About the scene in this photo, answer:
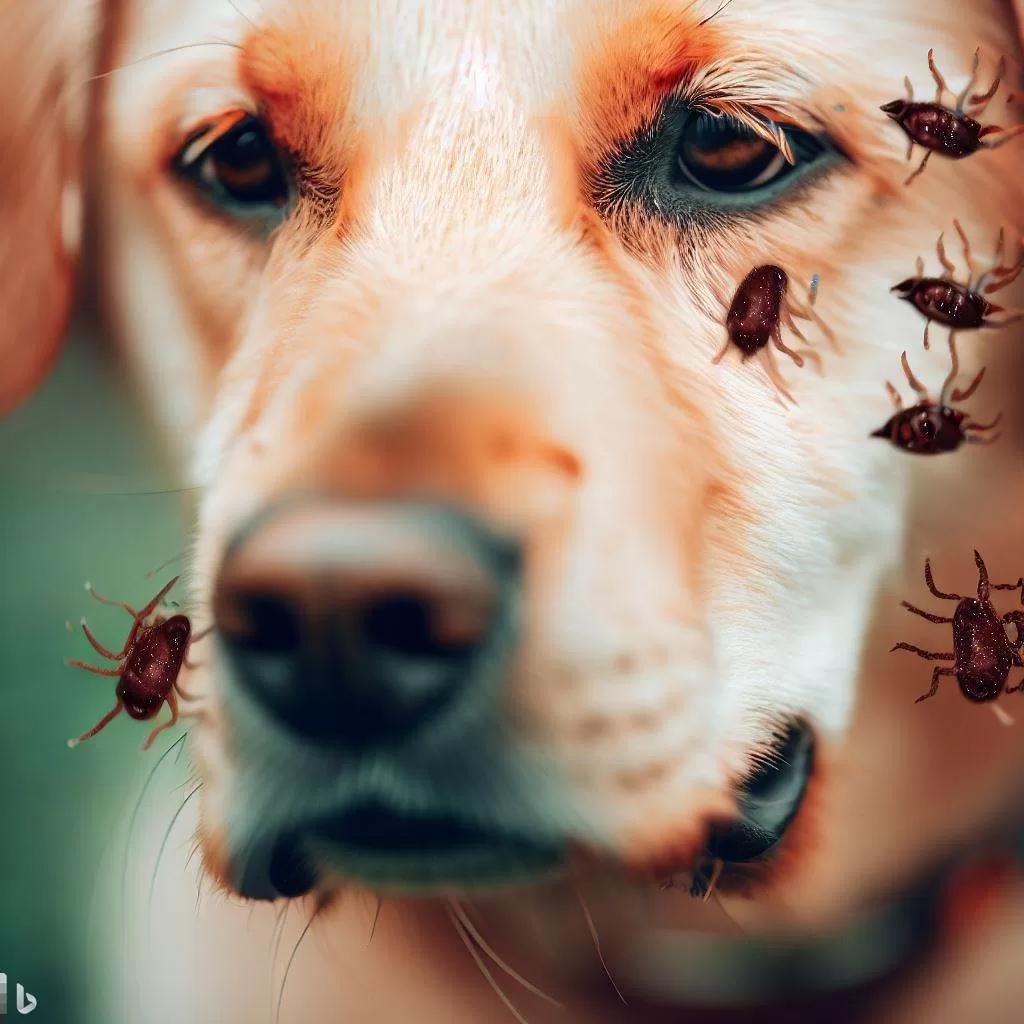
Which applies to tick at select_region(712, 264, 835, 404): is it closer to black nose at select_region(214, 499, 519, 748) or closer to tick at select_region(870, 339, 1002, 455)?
tick at select_region(870, 339, 1002, 455)

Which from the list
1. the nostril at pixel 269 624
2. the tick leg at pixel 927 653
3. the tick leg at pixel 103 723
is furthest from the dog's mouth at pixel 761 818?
the tick leg at pixel 103 723

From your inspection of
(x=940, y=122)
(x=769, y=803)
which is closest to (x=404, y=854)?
(x=769, y=803)

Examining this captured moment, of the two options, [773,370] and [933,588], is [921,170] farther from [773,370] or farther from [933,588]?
[933,588]

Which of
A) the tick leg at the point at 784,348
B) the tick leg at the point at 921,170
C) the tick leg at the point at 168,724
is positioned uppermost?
the tick leg at the point at 921,170

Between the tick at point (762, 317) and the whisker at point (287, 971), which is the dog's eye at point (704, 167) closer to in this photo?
the tick at point (762, 317)

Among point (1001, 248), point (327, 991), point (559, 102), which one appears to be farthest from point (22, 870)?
point (1001, 248)

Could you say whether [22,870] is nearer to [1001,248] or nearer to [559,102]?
[559,102]
